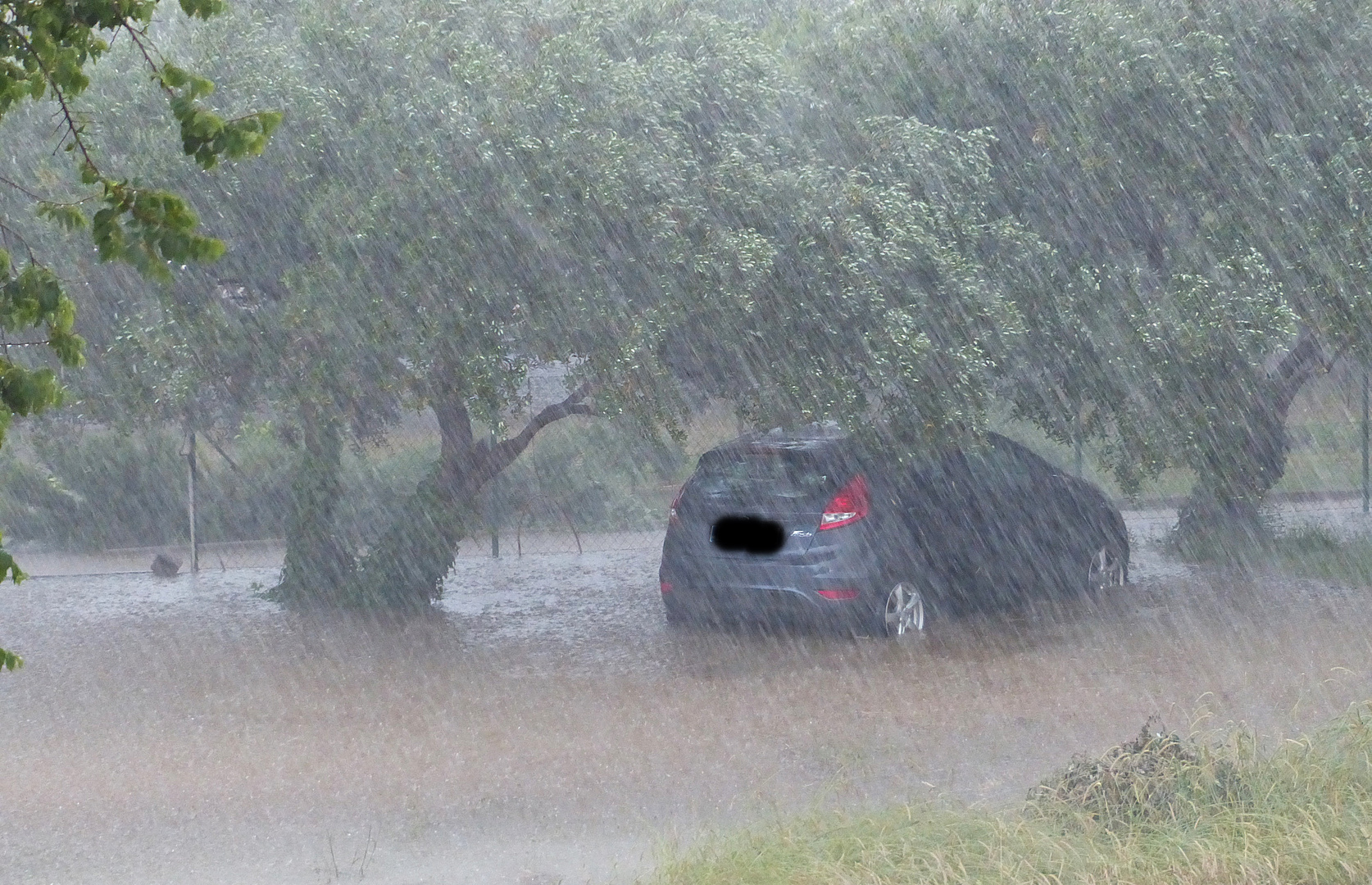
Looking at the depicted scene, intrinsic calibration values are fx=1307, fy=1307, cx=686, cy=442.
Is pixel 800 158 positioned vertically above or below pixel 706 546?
above

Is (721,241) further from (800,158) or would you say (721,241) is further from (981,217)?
(981,217)

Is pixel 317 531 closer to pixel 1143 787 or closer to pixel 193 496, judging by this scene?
pixel 193 496

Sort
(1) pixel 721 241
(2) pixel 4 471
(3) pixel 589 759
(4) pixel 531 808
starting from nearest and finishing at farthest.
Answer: (4) pixel 531 808 → (3) pixel 589 759 → (1) pixel 721 241 → (2) pixel 4 471

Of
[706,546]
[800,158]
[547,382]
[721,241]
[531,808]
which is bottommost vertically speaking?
[531,808]

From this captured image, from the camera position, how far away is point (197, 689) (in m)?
8.63

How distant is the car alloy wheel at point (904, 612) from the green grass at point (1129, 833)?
409cm

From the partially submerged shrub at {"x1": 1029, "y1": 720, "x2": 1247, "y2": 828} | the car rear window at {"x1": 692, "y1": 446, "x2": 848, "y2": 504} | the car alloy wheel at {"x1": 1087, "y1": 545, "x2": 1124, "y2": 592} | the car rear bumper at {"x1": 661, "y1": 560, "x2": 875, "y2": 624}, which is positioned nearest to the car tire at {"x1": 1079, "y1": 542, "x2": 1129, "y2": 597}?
the car alloy wheel at {"x1": 1087, "y1": 545, "x2": 1124, "y2": 592}

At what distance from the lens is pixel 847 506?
9.11 meters

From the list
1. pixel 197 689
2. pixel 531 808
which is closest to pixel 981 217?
pixel 531 808

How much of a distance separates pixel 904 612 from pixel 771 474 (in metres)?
1.44

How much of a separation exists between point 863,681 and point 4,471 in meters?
12.1

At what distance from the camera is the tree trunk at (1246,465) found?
10602mm

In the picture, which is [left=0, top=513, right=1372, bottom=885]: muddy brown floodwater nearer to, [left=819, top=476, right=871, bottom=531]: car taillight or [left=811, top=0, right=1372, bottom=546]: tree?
[left=819, top=476, right=871, bottom=531]: car taillight

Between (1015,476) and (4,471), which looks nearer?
(1015,476)
